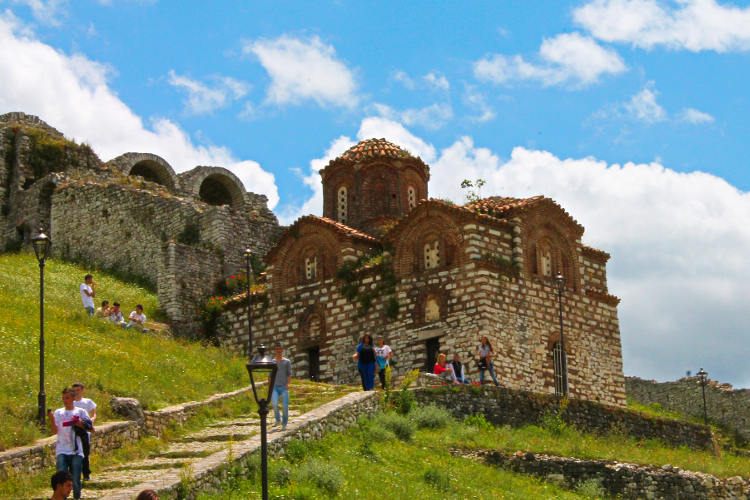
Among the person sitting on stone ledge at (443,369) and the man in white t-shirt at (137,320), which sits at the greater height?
the man in white t-shirt at (137,320)

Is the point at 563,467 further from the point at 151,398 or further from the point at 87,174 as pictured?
the point at 87,174

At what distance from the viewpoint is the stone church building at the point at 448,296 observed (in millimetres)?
28500

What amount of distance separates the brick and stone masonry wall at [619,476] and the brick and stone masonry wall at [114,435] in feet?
18.7

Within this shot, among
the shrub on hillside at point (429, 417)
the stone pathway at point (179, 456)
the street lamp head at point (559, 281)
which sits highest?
the street lamp head at point (559, 281)

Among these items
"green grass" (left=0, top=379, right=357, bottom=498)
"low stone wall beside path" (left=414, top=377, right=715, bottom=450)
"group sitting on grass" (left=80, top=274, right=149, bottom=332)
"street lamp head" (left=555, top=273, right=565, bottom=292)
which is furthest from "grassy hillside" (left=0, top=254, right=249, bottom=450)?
"street lamp head" (left=555, top=273, right=565, bottom=292)

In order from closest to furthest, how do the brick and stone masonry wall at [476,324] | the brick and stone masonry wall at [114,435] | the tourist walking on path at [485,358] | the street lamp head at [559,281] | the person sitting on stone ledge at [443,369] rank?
the brick and stone masonry wall at [114,435] → the person sitting on stone ledge at [443,369] → the tourist walking on path at [485,358] → the street lamp head at [559,281] → the brick and stone masonry wall at [476,324]

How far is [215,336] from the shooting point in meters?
33.2

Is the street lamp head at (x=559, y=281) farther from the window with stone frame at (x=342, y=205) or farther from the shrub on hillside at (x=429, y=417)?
the window with stone frame at (x=342, y=205)

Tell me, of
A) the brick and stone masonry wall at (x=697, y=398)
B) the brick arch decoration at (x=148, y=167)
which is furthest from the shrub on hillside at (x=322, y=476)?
the brick and stone masonry wall at (x=697, y=398)

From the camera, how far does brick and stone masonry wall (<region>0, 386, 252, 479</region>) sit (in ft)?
56.0

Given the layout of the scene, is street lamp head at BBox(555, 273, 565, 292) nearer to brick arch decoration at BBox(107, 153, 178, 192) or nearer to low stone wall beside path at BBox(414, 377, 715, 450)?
low stone wall beside path at BBox(414, 377, 715, 450)

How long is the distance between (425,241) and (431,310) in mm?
1961

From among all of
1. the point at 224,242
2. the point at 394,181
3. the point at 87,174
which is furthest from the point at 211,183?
the point at 394,181

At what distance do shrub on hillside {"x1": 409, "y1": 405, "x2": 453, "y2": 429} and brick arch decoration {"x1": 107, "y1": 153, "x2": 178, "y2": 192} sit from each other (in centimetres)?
2139
